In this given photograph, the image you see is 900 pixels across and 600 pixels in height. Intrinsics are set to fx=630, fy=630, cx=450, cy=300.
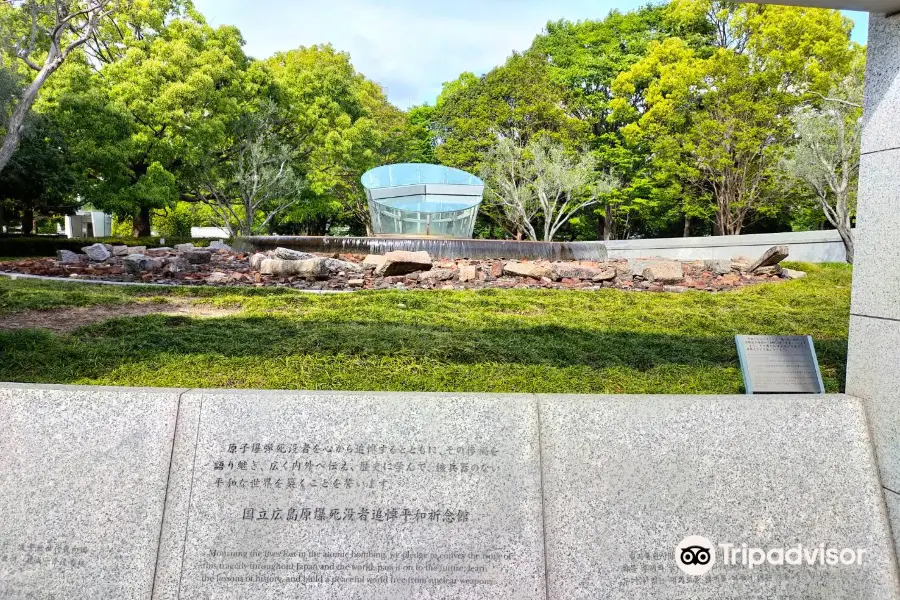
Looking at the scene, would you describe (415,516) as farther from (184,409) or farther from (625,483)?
(184,409)

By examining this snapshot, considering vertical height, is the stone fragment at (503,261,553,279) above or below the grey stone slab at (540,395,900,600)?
above

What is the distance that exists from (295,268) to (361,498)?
Answer: 715cm

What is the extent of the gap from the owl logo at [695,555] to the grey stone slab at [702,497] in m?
0.02

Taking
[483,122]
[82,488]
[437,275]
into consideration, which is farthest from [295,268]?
[483,122]

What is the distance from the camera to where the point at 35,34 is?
13.2 m

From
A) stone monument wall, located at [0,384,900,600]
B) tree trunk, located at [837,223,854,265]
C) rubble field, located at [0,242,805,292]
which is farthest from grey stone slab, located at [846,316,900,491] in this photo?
tree trunk, located at [837,223,854,265]

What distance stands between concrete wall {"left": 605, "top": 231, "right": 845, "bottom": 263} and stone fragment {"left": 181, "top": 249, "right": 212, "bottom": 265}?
1039cm

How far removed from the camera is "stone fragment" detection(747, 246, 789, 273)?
10367 mm

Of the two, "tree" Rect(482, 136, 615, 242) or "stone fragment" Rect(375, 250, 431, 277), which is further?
"tree" Rect(482, 136, 615, 242)

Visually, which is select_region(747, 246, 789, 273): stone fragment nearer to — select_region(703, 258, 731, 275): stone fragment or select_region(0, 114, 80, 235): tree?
select_region(703, 258, 731, 275): stone fragment

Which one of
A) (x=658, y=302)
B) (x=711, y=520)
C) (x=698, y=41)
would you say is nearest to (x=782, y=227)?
(x=698, y=41)

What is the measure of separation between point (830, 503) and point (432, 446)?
1557mm

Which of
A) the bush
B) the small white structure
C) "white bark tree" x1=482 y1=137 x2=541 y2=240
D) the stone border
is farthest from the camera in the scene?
the small white structure

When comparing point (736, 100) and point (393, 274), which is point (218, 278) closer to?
point (393, 274)
